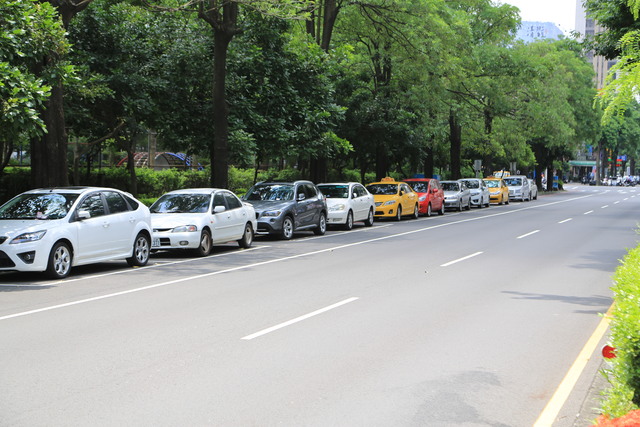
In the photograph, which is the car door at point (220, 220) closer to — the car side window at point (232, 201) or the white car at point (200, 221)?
the white car at point (200, 221)

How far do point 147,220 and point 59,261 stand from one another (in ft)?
9.02

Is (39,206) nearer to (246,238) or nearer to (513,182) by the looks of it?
(246,238)

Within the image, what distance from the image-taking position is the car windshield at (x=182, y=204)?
58.0 feet

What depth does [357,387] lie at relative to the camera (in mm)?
6195

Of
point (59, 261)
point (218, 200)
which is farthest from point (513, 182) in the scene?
point (59, 261)

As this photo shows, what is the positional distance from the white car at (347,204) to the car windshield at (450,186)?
13.1 meters

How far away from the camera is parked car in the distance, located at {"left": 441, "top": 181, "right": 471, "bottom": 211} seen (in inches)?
1518

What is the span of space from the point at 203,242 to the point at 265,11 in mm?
8377

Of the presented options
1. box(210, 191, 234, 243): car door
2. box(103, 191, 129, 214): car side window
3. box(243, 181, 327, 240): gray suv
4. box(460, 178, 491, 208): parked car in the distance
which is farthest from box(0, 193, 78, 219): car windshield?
box(460, 178, 491, 208): parked car in the distance

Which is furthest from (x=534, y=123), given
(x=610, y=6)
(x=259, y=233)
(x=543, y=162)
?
(x=259, y=233)

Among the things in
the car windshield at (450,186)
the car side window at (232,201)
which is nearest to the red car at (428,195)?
the car windshield at (450,186)

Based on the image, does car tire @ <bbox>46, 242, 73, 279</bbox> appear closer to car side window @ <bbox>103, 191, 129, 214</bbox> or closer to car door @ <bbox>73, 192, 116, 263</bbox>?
car door @ <bbox>73, 192, 116, 263</bbox>

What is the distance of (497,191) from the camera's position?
47.2 meters

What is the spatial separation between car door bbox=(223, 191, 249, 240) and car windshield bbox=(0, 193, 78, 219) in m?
5.15
